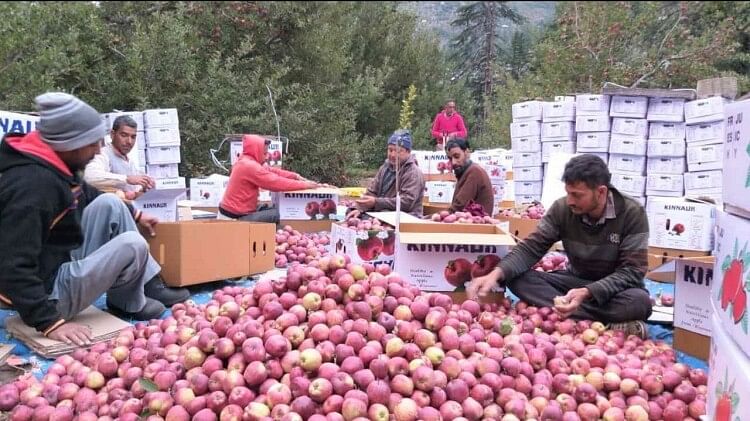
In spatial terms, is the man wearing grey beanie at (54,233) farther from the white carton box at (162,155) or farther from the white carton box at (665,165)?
the white carton box at (665,165)

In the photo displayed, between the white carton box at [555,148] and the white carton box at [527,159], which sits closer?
the white carton box at [555,148]

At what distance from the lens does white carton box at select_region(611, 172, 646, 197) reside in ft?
26.0

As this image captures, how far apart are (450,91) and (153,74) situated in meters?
11.2

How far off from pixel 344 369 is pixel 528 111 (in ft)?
24.3

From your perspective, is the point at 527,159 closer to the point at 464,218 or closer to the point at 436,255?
the point at 464,218

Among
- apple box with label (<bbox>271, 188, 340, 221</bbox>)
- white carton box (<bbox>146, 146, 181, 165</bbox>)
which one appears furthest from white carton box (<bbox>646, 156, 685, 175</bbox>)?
white carton box (<bbox>146, 146, 181, 165</bbox>)

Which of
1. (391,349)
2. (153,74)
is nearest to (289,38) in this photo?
(153,74)

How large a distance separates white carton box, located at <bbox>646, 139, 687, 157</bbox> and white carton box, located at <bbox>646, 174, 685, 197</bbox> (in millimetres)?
260

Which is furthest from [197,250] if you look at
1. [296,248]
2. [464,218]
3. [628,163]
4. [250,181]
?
[628,163]

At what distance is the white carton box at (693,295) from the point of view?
3.15 metres

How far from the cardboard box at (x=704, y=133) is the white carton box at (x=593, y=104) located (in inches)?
39.4

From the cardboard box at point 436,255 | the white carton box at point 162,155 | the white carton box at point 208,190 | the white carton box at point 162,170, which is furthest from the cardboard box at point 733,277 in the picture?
the white carton box at point 162,170

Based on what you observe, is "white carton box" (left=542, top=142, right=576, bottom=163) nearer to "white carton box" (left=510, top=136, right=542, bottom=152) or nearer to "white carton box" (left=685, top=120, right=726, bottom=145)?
"white carton box" (left=510, top=136, right=542, bottom=152)

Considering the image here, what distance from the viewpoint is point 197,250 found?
13.3ft
